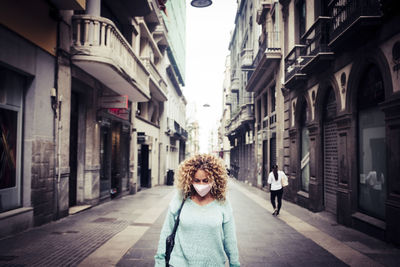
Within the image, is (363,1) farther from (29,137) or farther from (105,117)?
(105,117)

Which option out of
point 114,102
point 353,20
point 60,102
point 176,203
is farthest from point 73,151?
point 176,203

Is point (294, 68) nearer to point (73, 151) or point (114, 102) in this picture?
point (114, 102)

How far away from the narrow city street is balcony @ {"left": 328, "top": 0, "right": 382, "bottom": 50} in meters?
4.86

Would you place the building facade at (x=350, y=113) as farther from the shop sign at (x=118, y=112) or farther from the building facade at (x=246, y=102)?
the building facade at (x=246, y=102)

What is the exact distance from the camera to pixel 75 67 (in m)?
10.5

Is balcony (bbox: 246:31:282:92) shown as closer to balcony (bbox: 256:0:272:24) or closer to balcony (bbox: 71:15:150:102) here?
balcony (bbox: 256:0:272:24)

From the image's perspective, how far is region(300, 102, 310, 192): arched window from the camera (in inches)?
541

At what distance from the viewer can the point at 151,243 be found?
22.8 ft

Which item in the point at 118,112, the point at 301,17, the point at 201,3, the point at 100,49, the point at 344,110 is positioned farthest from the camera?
the point at 301,17

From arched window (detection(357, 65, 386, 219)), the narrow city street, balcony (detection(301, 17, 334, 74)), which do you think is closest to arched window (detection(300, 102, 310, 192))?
balcony (detection(301, 17, 334, 74))

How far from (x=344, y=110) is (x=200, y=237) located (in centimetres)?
841

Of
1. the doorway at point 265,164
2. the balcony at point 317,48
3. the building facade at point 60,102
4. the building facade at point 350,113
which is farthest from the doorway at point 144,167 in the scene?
the balcony at point 317,48

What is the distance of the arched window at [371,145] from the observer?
26.7 feet

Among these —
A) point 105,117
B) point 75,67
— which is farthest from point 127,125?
point 75,67
